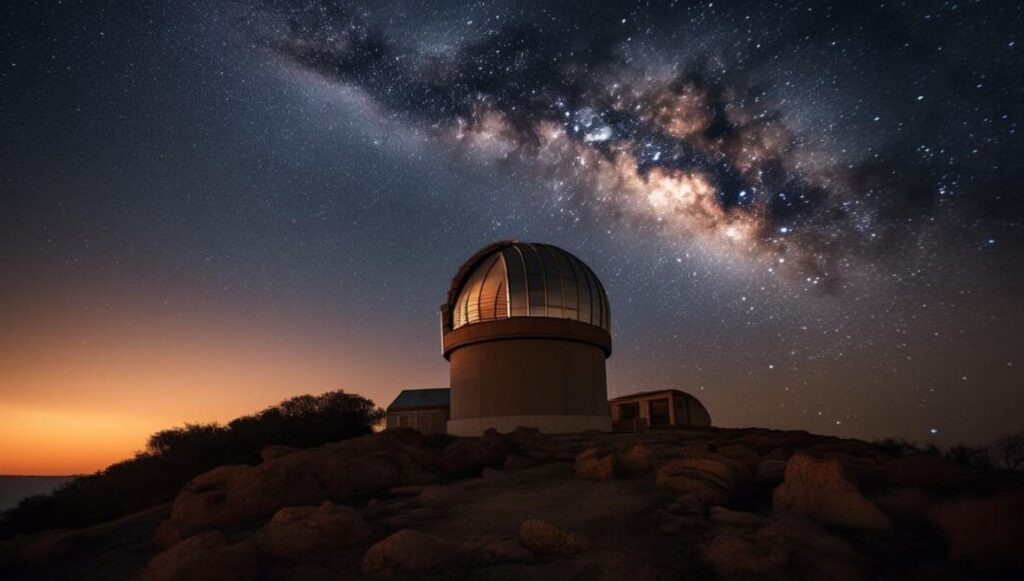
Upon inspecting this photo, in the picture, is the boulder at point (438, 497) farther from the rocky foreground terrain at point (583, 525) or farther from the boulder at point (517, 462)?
the boulder at point (517, 462)

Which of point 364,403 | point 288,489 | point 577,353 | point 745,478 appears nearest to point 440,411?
point 364,403

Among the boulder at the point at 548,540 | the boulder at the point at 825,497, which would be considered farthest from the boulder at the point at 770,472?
the boulder at the point at 548,540

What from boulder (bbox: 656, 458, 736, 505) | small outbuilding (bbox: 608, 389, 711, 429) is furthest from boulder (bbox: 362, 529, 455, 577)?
small outbuilding (bbox: 608, 389, 711, 429)

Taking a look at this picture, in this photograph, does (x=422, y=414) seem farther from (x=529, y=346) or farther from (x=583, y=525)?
(x=583, y=525)

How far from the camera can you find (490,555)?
19.2ft

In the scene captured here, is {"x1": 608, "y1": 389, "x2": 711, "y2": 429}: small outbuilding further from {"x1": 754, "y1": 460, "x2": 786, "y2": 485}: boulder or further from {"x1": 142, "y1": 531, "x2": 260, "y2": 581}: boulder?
{"x1": 142, "y1": 531, "x2": 260, "y2": 581}: boulder

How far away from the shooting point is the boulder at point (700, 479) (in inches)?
296

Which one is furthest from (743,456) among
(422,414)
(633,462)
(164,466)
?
(422,414)

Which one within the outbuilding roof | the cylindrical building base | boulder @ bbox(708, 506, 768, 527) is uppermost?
the outbuilding roof

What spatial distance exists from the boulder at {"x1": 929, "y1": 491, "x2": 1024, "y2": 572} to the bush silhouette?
1744cm

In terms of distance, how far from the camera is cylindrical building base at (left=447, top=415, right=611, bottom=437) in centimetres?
1969

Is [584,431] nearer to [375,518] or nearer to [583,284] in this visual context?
[583,284]

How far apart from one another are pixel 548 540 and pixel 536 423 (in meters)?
14.0

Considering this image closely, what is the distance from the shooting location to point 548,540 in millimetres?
5895
